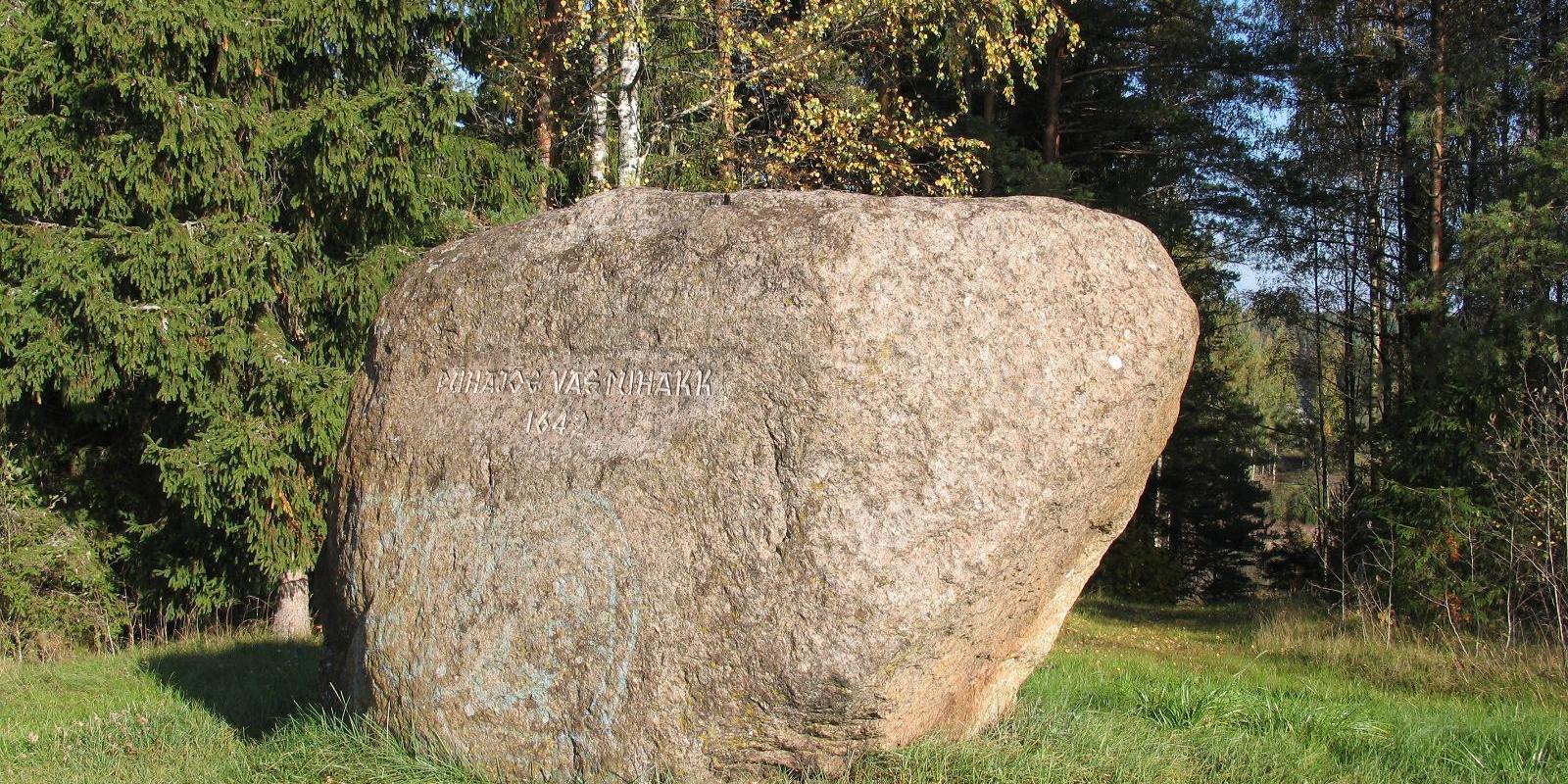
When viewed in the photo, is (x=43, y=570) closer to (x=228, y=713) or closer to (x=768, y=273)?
(x=228, y=713)

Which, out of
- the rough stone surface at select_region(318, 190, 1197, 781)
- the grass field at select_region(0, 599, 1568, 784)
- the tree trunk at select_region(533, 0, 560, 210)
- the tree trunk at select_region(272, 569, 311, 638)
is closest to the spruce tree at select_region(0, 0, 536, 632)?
the tree trunk at select_region(272, 569, 311, 638)

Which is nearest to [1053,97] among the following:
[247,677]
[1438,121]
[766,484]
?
[1438,121]

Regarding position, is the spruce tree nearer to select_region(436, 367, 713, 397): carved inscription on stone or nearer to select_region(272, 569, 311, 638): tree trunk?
select_region(272, 569, 311, 638): tree trunk

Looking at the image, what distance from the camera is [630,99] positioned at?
425 inches

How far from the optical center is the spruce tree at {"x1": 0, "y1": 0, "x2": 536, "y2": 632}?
7699mm

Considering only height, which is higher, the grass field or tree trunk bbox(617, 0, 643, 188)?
tree trunk bbox(617, 0, 643, 188)

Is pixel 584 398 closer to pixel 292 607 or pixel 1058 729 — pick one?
pixel 1058 729

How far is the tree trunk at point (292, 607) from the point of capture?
916 cm

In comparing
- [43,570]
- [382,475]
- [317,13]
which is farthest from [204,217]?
[382,475]

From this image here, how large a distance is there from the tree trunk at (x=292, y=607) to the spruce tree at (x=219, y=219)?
20.5 inches

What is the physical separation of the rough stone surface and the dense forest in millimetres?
3888

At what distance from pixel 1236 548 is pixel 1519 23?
8.91 meters

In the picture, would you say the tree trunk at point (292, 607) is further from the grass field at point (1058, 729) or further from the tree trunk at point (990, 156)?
the tree trunk at point (990, 156)

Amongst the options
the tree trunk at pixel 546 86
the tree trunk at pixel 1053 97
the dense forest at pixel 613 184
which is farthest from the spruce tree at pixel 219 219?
the tree trunk at pixel 1053 97
